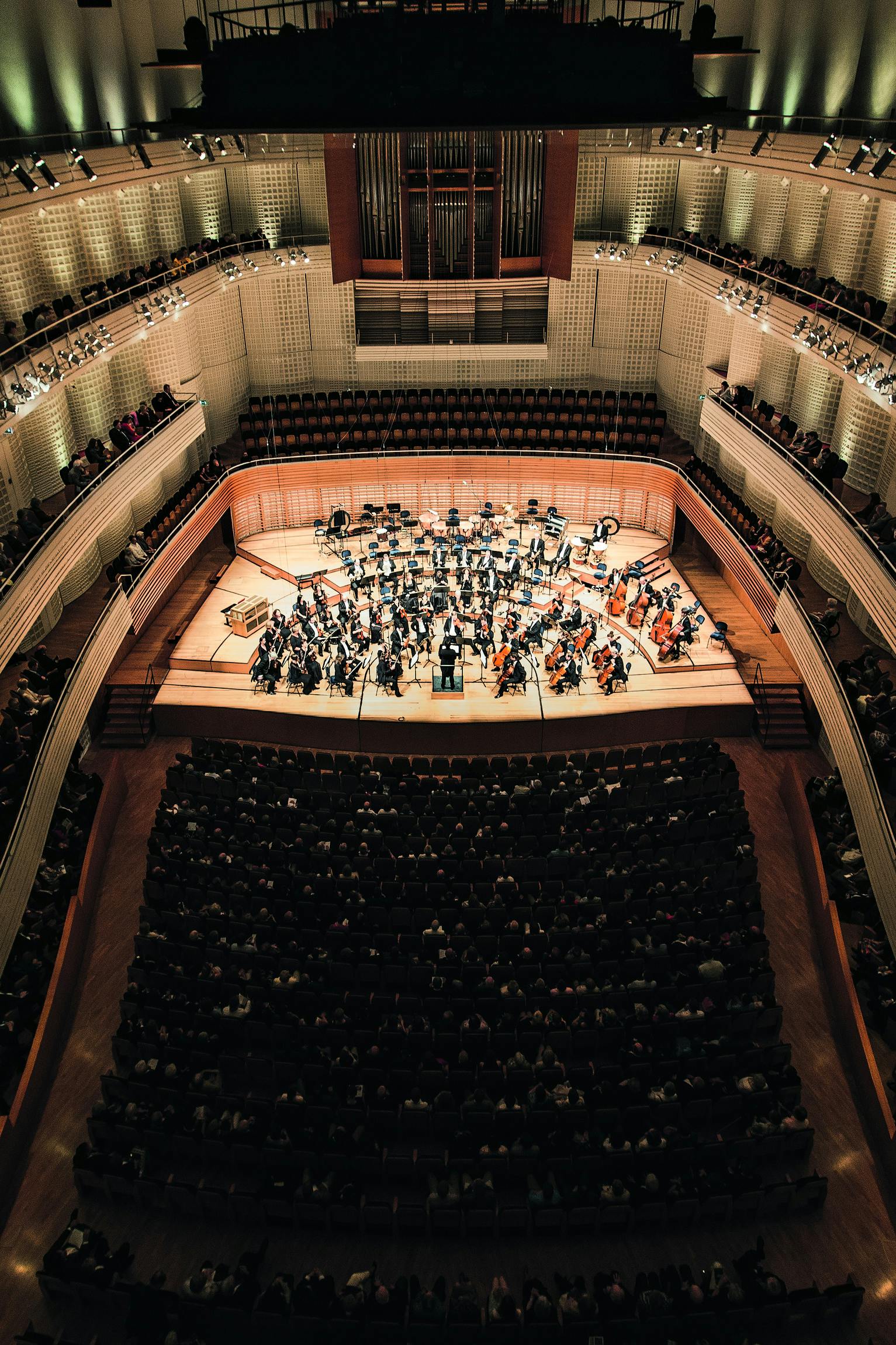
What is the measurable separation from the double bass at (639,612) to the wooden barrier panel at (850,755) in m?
2.28

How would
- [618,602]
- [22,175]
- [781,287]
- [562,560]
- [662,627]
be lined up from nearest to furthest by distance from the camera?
[22,175], [781,287], [662,627], [618,602], [562,560]

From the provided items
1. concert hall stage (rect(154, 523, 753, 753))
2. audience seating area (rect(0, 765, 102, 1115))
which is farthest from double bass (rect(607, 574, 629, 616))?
audience seating area (rect(0, 765, 102, 1115))

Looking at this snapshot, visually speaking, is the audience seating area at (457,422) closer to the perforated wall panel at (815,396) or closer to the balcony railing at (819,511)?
the balcony railing at (819,511)

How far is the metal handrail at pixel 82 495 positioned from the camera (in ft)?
38.6

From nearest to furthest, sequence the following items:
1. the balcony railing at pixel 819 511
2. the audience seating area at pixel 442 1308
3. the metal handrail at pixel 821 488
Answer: the audience seating area at pixel 442 1308
the balcony railing at pixel 819 511
the metal handrail at pixel 821 488

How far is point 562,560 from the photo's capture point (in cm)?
1755

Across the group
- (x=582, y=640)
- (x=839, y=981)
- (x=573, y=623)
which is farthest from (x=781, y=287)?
(x=839, y=981)

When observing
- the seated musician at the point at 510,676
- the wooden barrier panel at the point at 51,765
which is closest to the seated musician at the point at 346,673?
the seated musician at the point at 510,676

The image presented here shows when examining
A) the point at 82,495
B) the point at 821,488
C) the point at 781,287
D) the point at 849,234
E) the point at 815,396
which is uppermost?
the point at 849,234

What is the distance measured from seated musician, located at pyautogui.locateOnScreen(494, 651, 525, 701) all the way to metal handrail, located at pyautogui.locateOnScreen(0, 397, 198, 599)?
6.57 meters

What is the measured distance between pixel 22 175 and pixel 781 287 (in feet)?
35.4

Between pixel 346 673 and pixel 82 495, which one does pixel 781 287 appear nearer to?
pixel 346 673

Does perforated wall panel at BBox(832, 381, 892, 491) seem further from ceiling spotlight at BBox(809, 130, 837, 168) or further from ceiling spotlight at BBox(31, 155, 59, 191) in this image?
ceiling spotlight at BBox(31, 155, 59, 191)

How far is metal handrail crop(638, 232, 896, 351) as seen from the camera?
1189 cm
